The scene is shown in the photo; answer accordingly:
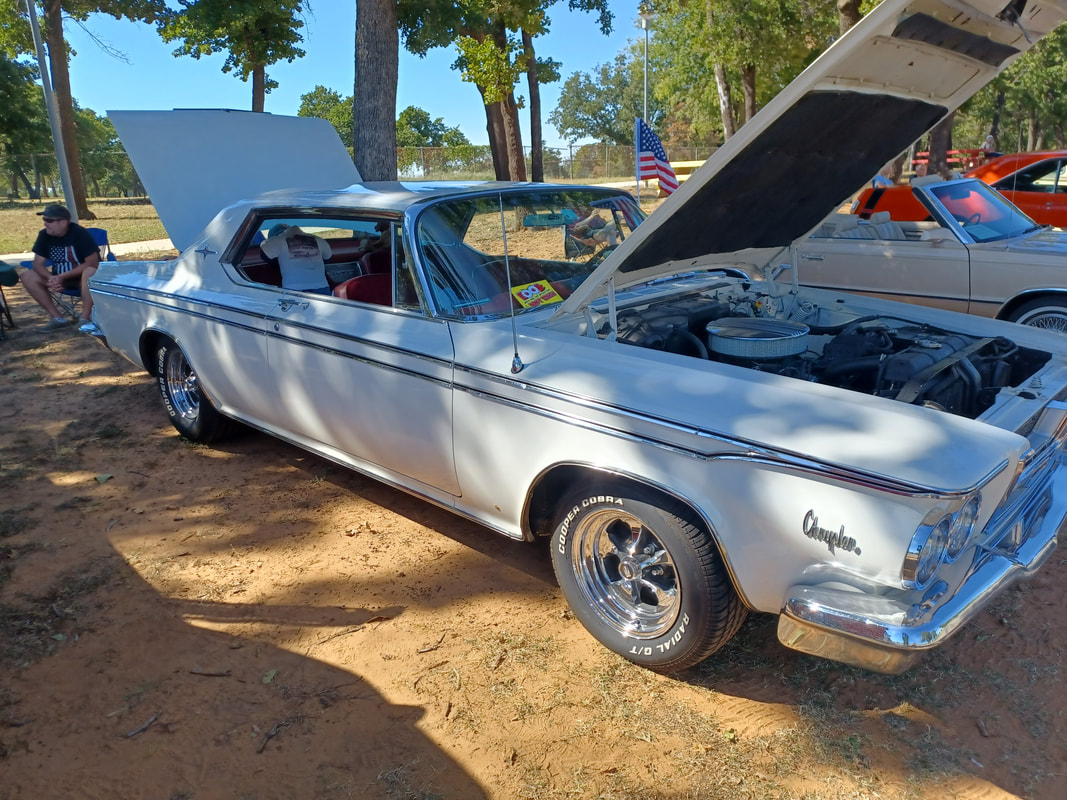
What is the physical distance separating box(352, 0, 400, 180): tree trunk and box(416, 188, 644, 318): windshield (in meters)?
5.10

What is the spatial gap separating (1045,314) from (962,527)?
188 inches

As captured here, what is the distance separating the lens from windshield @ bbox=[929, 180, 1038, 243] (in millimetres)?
6645

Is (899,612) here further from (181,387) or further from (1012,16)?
(181,387)

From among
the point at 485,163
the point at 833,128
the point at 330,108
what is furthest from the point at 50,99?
the point at 330,108

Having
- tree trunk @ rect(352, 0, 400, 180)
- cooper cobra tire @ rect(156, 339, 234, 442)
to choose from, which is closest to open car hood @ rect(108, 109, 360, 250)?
cooper cobra tire @ rect(156, 339, 234, 442)

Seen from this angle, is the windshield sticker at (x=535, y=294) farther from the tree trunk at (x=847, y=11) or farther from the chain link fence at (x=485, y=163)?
the chain link fence at (x=485, y=163)

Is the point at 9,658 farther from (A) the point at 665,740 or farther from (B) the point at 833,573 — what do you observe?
(B) the point at 833,573

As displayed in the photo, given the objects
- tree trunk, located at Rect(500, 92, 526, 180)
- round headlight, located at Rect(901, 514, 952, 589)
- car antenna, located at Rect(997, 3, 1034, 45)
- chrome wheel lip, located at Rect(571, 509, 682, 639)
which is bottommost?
chrome wheel lip, located at Rect(571, 509, 682, 639)

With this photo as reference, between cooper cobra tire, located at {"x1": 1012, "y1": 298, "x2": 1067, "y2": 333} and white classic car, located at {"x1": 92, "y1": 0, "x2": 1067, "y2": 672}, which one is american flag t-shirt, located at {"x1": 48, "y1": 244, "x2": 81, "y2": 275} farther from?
cooper cobra tire, located at {"x1": 1012, "y1": 298, "x2": 1067, "y2": 333}

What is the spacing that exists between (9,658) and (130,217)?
2446 cm

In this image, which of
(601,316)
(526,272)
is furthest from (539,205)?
(601,316)

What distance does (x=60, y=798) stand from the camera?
2.43 meters

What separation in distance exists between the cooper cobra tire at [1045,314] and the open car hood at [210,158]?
211 inches

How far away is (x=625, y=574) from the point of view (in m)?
2.97
